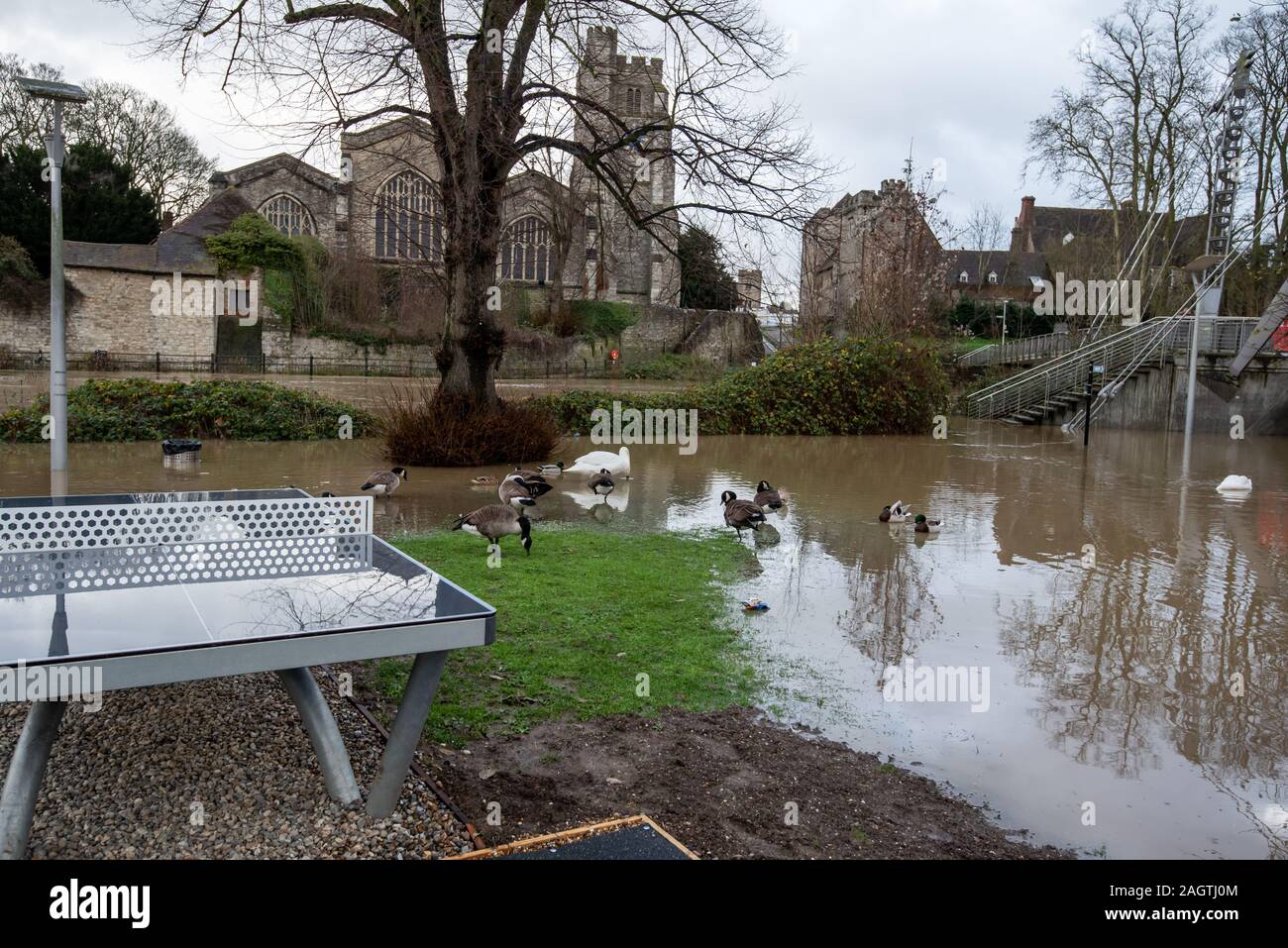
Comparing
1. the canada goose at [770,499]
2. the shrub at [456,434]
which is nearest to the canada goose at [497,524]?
the canada goose at [770,499]

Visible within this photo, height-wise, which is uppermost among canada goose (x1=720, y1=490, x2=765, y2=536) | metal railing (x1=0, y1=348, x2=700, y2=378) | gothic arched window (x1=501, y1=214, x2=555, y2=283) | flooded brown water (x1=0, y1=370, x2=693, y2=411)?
gothic arched window (x1=501, y1=214, x2=555, y2=283)

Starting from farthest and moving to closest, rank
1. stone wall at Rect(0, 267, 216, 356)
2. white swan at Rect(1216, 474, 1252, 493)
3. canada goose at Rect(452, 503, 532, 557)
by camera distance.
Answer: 1. stone wall at Rect(0, 267, 216, 356)
2. white swan at Rect(1216, 474, 1252, 493)
3. canada goose at Rect(452, 503, 532, 557)

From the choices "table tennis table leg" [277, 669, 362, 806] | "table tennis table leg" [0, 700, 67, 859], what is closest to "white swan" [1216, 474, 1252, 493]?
"table tennis table leg" [277, 669, 362, 806]

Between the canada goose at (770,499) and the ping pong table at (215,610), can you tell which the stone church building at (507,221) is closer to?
the canada goose at (770,499)

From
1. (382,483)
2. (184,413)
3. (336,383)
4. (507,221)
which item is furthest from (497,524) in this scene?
(507,221)

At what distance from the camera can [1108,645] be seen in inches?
315

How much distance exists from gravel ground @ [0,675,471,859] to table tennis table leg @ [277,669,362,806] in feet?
0.34

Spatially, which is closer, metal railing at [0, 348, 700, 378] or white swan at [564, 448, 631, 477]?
white swan at [564, 448, 631, 477]

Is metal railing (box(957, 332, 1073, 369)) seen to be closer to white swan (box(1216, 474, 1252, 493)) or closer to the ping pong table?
white swan (box(1216, 474, 1252, 493))

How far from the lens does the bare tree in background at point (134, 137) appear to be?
157 feet

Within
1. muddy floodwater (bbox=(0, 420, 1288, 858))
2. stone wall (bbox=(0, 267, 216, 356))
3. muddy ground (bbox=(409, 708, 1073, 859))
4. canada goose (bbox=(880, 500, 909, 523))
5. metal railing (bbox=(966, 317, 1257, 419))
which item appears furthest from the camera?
stone wall (bbox=(0, 267, 216, 356))

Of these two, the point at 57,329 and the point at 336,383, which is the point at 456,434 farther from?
the point at 336,383

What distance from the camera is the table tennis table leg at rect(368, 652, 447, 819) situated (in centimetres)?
439

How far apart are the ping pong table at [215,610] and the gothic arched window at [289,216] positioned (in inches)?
2014
